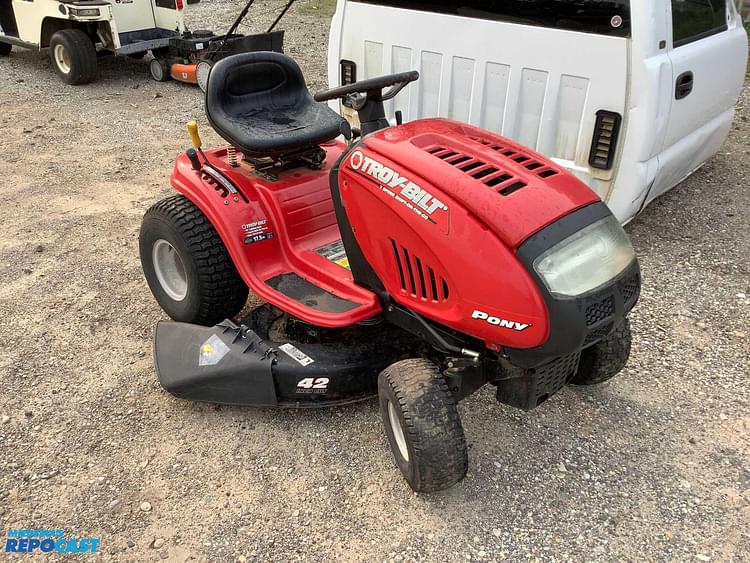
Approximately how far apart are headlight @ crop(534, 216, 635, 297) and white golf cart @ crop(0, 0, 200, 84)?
21.2 feet

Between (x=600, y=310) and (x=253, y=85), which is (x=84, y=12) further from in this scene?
(x=600, y=310)

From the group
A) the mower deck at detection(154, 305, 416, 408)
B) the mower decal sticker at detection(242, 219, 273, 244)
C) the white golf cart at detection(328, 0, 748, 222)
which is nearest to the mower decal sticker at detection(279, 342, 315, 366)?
the mower deck at detection(154, 305, 416, 408)

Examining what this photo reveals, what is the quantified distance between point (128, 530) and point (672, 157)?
331cm

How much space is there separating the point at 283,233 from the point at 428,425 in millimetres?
1186

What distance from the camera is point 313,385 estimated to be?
2.51 metres

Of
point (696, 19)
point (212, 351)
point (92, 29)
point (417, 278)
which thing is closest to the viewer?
point (417, 278)

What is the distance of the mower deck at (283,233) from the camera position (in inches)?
105

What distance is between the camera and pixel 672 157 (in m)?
3.64

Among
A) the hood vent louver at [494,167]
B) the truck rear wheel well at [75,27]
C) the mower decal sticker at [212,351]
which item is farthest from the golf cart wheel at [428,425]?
the truck rear wheel well at [75,27]

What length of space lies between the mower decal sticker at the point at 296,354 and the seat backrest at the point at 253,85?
1.13 metres

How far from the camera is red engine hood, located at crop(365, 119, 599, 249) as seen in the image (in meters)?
1.95

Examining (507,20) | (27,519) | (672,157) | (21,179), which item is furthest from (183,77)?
(27,519)

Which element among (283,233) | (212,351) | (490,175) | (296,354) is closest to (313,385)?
(296,354)

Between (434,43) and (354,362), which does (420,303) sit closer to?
(354,362)
